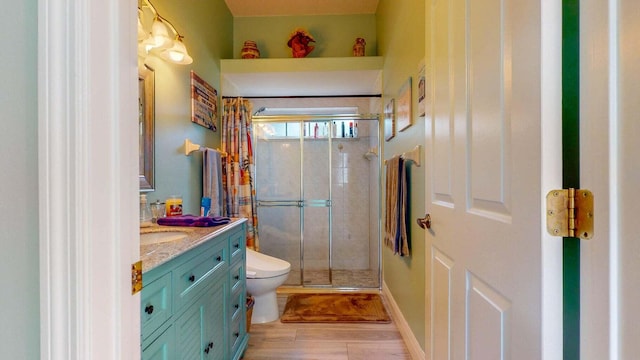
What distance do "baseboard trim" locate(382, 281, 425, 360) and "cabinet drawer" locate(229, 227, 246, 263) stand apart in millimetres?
1215

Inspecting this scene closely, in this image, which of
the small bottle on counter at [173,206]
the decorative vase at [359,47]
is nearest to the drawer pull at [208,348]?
the small bottle on counter at [173,206]

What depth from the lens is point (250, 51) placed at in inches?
116

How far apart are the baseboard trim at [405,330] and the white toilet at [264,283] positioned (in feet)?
3.04

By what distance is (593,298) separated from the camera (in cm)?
49

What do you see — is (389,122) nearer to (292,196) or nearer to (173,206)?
(292,196)

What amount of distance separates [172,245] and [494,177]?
3.59 ft

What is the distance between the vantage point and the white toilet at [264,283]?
2.19 m

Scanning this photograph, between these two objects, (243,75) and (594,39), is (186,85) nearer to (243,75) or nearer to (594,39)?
(243,75)

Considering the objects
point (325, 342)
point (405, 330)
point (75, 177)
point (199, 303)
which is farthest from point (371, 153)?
point (75, 177)

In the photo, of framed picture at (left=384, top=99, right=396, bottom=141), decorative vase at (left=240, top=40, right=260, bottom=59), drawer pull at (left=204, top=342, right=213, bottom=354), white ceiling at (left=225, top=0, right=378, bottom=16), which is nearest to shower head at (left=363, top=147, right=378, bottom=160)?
framed picture at (left=384, top=99, right=396, bottom=141)

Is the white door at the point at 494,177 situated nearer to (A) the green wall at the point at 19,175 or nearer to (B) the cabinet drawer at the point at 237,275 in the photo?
(A) the green wall at the point at 19,175

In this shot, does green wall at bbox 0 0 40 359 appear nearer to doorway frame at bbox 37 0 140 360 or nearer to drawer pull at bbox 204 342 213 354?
doorway frame at bbox 37 0 140 360

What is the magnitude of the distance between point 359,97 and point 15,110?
3.36 metres

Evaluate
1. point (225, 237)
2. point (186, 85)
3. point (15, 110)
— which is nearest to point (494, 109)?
point (15, 110)
